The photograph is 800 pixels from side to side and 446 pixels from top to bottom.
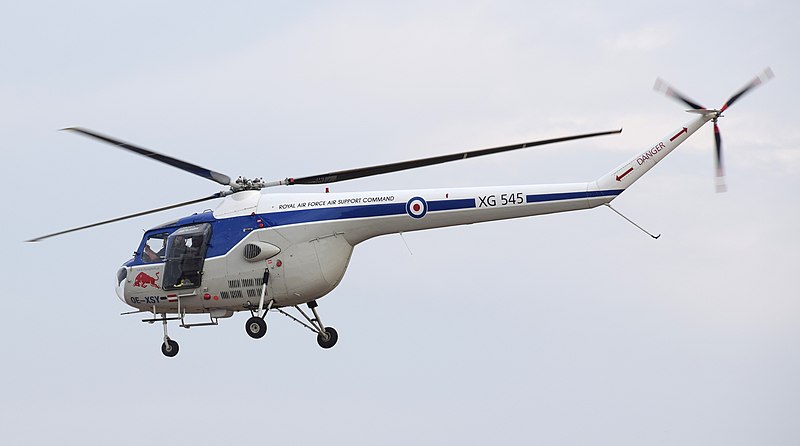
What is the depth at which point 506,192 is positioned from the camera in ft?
101

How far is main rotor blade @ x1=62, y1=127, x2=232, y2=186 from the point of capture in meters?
29.9

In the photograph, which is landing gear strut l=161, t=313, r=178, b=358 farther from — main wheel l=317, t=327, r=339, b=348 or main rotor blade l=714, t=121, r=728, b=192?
main rotor blade l=714, t=121, r=728, b=192

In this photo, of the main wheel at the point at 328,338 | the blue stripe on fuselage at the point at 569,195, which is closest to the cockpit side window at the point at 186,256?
the main wheel at the point at 328,338

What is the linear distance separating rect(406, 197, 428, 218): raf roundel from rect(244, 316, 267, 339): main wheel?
4.84m

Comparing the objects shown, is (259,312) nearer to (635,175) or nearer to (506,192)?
(506,192)

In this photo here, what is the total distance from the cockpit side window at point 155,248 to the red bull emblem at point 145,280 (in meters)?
0.40

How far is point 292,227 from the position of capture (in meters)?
32.2

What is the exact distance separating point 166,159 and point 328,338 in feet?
21.1

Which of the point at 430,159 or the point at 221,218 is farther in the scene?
the point at 221,218

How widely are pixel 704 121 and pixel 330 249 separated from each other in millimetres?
9635

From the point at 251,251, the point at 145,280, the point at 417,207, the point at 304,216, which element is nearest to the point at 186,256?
the point at 145,280

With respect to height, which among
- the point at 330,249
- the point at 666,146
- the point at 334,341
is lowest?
the point at 334,341

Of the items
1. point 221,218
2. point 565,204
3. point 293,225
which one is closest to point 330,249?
point 293,225

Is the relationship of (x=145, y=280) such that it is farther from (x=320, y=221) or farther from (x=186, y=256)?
(x=320, y=221)
